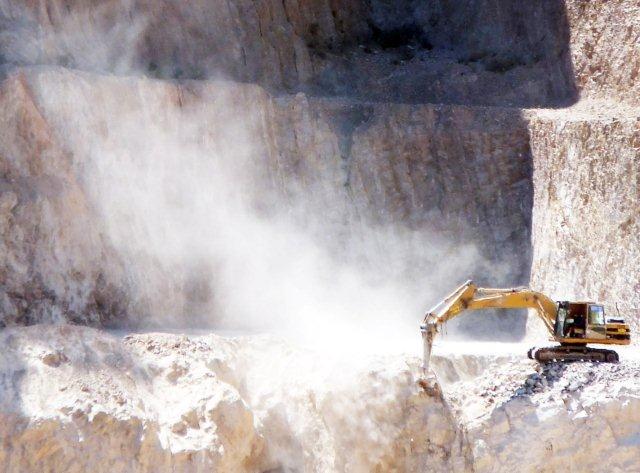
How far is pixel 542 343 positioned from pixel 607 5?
8.77 meters

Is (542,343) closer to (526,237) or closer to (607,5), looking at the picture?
(526,237)

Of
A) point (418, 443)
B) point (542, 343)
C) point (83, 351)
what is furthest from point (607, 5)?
point (83, 351)

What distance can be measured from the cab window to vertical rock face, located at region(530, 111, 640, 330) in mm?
3362

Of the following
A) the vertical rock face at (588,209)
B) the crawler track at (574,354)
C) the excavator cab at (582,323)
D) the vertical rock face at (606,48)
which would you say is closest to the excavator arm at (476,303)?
the excavator cab at (582,323)

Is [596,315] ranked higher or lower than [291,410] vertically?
higher

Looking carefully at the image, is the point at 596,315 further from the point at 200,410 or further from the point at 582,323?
the point at 200,410

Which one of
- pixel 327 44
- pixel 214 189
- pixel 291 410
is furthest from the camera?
pixel 327 44

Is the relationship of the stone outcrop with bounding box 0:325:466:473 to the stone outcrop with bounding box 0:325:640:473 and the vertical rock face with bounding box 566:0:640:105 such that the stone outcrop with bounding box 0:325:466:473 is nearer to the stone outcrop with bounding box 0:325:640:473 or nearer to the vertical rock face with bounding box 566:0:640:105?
the stone outcrop with bounding box 0:325:640:473

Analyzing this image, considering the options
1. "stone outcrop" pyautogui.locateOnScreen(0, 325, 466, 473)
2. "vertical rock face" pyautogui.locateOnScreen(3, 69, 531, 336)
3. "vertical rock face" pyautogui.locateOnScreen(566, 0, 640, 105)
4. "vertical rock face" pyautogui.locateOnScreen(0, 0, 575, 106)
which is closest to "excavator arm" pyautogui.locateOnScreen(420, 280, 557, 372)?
"stone outcrop" pyautogui.locateOnScreen(0, 325, 466, 473)

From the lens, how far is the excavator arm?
19156 millimetres

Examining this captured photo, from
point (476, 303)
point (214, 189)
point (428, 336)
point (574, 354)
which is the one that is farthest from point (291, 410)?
point (214, 189)

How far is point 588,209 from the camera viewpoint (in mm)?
25172

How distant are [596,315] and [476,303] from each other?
2.03 meters

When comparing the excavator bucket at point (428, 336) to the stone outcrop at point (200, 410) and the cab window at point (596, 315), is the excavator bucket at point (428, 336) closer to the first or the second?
the stone outcrop at point (200, 410)
